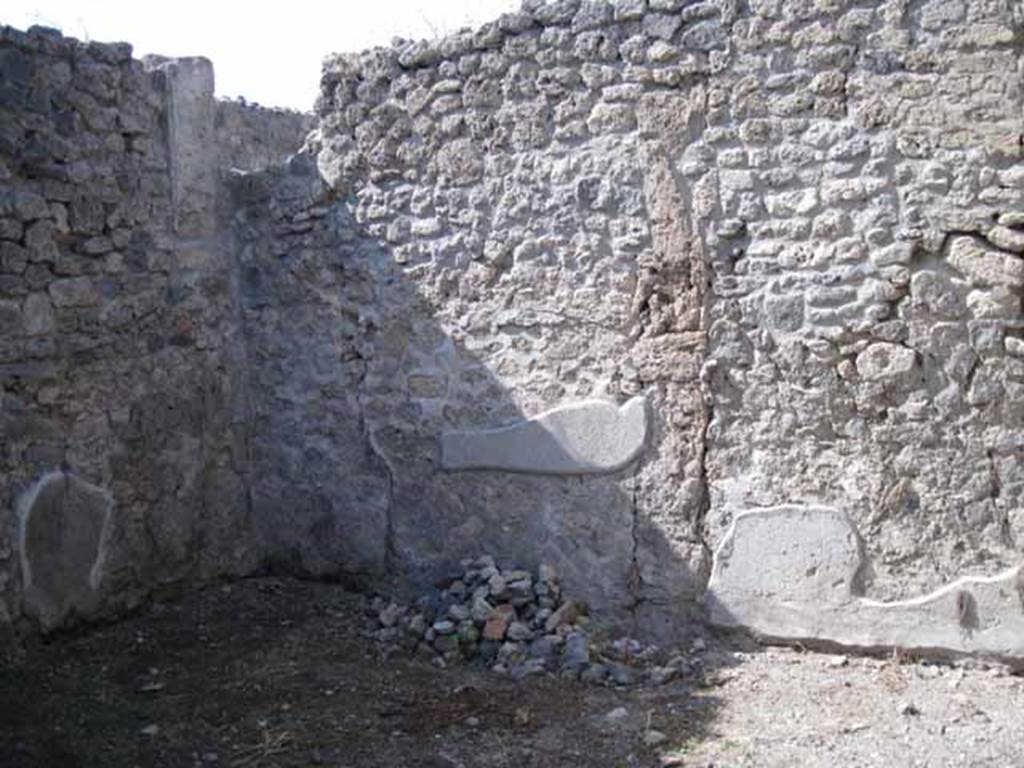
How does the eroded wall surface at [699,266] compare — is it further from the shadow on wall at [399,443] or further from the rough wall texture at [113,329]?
the rough wall texture at [113,329]

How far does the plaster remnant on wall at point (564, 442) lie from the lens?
4.44 meters

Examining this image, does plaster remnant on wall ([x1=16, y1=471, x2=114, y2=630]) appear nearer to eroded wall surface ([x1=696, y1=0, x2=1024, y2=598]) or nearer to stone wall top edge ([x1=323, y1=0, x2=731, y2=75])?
stone wall top edge ([x1=323, y1=0, x2=731, y2=75])

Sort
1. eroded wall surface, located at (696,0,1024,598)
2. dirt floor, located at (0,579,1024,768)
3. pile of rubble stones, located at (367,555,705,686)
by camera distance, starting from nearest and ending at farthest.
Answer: dirt floor, located at (0,579,1024,768)
eroded wall surface, located at (696,0,1024,598)
pile of rubble stones, located at (367,555,705,686)

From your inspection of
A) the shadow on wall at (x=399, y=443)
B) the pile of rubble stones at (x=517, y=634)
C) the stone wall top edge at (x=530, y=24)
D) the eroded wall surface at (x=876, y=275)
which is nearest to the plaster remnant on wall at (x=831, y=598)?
the eroded wall surface at (x=876, y=275)

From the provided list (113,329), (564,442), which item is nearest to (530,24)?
(564,442)

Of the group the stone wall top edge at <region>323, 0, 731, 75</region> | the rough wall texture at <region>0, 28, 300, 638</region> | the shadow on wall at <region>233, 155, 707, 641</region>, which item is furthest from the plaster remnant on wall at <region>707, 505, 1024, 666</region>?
the rough wall texture at <region>0, 28, 300, 638</region>

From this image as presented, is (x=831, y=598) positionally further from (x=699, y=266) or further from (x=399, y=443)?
(x=399, y=443)

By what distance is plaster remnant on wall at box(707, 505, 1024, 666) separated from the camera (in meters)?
3.88

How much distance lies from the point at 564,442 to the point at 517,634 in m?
0.74

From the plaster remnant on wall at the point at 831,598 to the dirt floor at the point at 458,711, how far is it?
0.09m

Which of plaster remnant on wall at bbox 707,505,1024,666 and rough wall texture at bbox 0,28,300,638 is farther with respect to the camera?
rough wall texture at bbox 0,28,300,638

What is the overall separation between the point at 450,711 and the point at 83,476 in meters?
1.71

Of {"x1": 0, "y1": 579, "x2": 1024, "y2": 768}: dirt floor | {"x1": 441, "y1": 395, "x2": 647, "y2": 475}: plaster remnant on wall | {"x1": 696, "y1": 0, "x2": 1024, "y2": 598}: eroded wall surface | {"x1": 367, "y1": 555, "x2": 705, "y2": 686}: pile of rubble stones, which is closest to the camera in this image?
{"x1": 0, "y1": 579, "x2": 1024, "y2": 768}: dirt floor

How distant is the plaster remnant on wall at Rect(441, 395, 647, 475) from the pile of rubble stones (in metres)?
0.39
